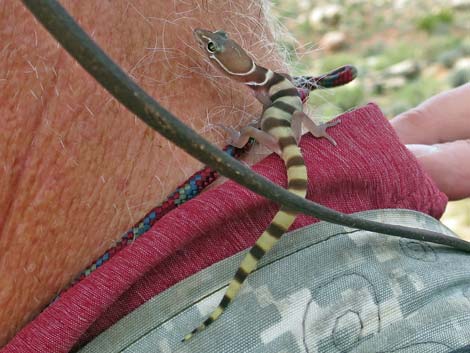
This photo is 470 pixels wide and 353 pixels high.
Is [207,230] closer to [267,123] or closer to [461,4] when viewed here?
[267,123]

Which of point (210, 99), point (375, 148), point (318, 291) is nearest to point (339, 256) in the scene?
point (318, 291)

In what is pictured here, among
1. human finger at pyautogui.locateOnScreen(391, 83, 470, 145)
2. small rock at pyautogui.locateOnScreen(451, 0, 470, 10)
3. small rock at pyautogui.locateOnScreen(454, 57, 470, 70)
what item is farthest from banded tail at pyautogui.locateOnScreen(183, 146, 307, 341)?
small rock at pyautogui.locateOnScreen(451, 0, 470, 10)

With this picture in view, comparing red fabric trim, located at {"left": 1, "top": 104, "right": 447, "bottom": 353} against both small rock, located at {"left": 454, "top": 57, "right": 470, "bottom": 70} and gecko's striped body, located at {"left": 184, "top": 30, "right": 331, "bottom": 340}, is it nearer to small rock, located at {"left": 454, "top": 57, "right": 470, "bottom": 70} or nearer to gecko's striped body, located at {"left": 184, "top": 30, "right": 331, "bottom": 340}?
gecko's striped body, located at {"left": 184, "top": 30, "right": 331, "bottom": 340}

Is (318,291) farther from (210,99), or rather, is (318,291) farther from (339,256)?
(210,99)

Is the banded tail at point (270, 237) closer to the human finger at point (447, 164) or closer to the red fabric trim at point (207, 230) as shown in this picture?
the red fabric trim at point (207, 230)

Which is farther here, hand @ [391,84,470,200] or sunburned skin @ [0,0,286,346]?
hand @ [391,84,470,200]

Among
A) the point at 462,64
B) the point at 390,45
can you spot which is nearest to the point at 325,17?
the point at 390,45
